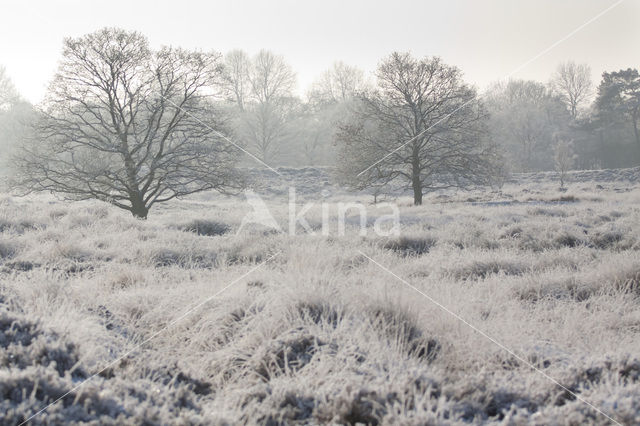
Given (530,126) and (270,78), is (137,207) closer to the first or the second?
(270,78)

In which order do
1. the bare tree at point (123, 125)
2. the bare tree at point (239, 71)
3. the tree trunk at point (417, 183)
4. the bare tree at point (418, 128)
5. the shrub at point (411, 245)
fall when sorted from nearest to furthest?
the shrub at point (411, 245)
the bare tree at point (123, 125)
the bare tree at point (418, 128)
the tree trunk at point (417, 183)
the bare tree at point (239, 71)

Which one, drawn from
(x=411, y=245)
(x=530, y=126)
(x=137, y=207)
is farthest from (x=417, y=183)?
(x=530, y=126)

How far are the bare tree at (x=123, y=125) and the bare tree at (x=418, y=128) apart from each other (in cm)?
644

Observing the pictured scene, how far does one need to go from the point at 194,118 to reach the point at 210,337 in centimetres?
1169

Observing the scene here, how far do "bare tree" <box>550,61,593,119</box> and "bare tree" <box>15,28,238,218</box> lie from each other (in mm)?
49392

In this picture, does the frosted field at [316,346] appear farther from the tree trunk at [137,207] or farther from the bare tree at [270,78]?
the bare tree at [270,78]

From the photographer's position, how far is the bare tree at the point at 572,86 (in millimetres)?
49844

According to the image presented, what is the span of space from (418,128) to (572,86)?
43421mm

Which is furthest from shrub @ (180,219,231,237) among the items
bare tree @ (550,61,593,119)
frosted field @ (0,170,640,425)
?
bare tree @ (550,61,593,119)

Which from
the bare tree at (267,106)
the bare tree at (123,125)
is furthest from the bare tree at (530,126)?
the bare tree at (123,125)

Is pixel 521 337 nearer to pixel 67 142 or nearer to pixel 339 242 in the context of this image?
pixel 339 242

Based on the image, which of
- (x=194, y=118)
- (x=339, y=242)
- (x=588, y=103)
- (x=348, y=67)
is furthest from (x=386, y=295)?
(x=588, y=103)

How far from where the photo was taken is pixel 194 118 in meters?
13.9

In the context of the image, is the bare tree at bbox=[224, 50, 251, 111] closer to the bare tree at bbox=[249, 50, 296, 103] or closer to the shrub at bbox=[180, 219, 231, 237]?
the bare tree at bbox=[249, 50, 296, 103]
